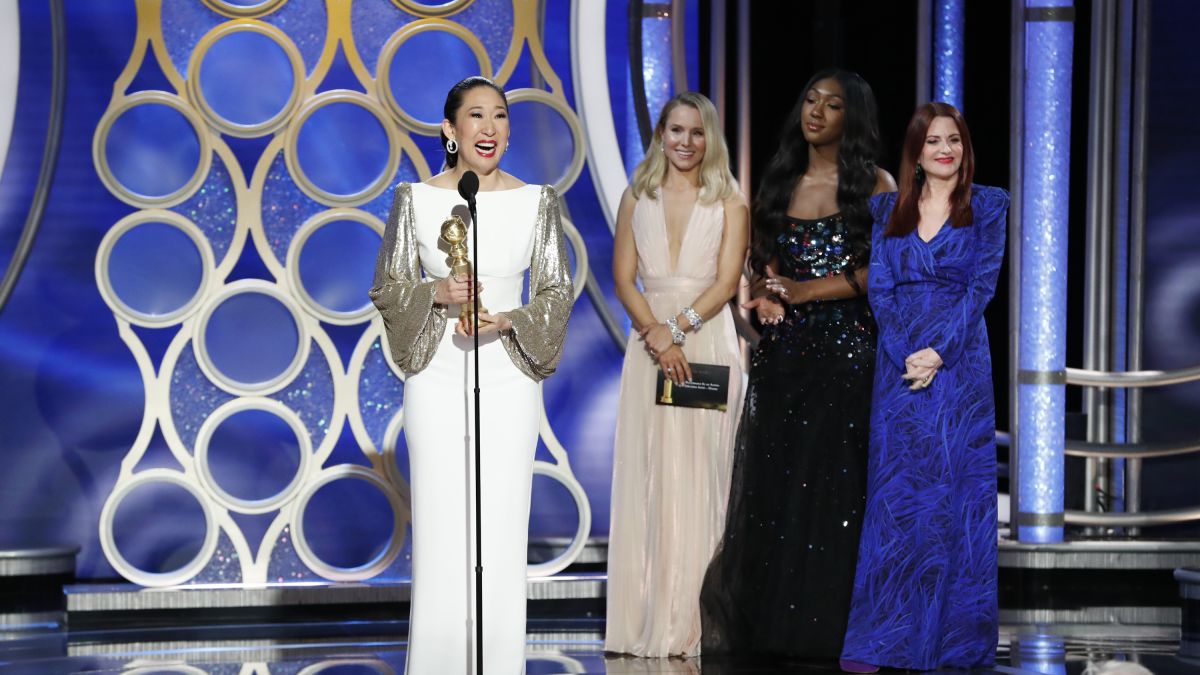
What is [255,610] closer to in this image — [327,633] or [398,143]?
[327,633]

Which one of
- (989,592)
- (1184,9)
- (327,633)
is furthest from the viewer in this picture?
(1184,9)

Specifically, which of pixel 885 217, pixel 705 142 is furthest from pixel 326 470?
pixel 885 217

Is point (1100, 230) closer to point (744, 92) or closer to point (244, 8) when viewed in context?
point (744, 92)

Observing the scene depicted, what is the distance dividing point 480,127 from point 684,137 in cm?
140

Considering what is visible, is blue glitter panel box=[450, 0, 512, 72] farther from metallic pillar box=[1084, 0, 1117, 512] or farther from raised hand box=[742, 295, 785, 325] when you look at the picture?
metallic pillar box=[1084, 0, 1117, 512]

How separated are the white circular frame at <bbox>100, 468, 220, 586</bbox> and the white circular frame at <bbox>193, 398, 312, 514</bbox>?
6 cm

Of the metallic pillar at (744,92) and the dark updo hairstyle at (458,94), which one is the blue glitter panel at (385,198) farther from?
the dark updo hairstyle at (458,94)

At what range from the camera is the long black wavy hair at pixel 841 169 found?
4.98 metres

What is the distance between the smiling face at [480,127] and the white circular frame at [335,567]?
2507 millimetres

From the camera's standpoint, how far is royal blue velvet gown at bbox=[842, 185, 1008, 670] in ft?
15.6

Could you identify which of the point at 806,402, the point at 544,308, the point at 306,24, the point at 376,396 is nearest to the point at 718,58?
the point at 306,24

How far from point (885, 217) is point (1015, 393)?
5.49 ft

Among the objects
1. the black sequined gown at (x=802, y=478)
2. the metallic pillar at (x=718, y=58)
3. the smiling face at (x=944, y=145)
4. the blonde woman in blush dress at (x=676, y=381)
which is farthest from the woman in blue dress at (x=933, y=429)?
the metallic pillar at (x=718, y=58)

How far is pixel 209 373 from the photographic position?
6055mm
